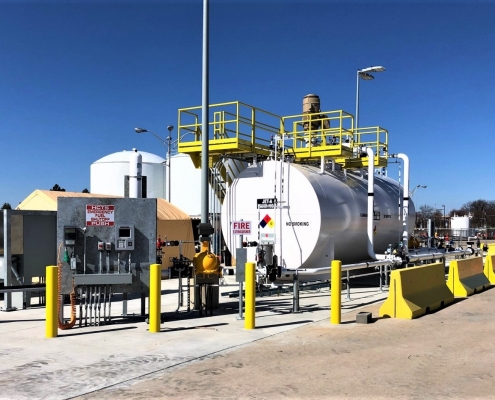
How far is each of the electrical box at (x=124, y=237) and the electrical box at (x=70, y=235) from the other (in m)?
0.74

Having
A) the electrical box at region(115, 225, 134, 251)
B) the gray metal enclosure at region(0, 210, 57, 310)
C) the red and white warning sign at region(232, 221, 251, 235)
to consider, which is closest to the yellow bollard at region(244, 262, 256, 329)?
the electrical box at region(115, 225, 134, 251)

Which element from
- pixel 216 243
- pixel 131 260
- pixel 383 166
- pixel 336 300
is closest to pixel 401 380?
pixel 336 300

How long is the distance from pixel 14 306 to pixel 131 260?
153 inches

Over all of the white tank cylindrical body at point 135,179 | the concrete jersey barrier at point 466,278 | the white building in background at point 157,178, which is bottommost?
the concrete jersey barrier at point 466,278

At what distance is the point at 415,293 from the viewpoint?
11281 millimetres

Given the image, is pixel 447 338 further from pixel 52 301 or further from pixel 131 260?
pixel 52 301

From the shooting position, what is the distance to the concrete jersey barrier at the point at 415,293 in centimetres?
1059

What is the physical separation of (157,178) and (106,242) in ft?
77.7

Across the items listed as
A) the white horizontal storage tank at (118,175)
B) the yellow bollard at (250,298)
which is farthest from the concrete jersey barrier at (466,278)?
the white horizontal storage tank at (118,175)

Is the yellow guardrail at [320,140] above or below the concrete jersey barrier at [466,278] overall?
above

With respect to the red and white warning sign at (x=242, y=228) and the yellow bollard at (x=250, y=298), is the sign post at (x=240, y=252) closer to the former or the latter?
the red and white warning sign at (x=242, y=228)

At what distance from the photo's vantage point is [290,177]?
1468 centimetres

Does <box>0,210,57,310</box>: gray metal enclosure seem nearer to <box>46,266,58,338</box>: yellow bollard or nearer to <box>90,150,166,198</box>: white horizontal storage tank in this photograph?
<box>46,266,58,338</box>: yellow bollard

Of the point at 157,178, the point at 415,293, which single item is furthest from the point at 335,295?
the point at 157,178
